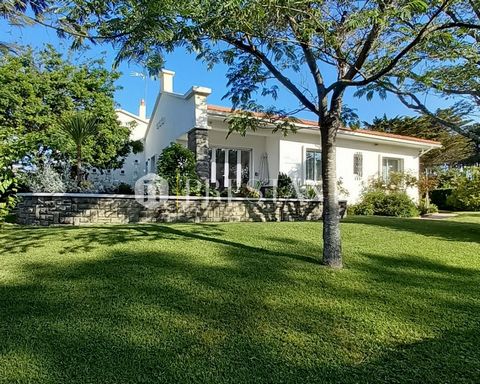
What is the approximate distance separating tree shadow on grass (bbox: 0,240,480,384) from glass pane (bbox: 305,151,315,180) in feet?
34.9

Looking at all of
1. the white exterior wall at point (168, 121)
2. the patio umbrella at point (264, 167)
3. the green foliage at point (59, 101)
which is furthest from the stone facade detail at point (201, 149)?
the green foliage at point (59, 101)

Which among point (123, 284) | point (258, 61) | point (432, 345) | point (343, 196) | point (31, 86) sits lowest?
point (432, 345)

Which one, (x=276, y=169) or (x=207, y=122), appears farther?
(x=276, y=169)

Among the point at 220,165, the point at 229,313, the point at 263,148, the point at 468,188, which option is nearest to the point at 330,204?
the point at 229,313

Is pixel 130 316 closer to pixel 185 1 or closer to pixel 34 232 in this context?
pixel 185 1

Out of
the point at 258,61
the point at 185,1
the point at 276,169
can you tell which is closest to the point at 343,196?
the point at 276,169

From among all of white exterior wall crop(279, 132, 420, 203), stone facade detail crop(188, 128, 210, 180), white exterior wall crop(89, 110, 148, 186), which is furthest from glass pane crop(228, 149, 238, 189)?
white exterior wall crop(89, 110, 148, 186)

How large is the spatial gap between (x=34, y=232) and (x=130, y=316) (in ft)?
16.0

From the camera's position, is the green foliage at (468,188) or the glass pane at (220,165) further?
the glass pane at (220,165)

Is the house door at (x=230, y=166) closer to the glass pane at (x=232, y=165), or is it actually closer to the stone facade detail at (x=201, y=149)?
the glass pane at (x=232, y=165)

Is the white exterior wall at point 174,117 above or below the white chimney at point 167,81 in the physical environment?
below

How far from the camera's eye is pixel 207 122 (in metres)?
13.0

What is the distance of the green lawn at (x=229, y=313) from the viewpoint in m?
2.85

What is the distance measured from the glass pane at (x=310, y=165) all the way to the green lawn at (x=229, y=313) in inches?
366
